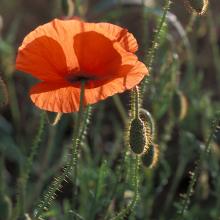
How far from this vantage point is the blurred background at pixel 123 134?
8.96ft

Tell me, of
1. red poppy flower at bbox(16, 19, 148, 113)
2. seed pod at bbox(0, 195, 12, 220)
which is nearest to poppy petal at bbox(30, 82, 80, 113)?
red poppy flower at bbox(16, 19, 148, 113)

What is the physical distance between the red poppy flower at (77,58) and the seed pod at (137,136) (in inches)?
6.3

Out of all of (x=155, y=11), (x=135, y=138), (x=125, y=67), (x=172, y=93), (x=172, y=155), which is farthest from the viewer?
(x=172, y=155)

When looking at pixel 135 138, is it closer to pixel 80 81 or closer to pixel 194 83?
pixel 80 81

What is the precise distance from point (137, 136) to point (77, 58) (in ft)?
0.90

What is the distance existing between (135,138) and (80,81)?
227 millimetres

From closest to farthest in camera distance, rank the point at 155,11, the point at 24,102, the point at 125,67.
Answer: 1. the point at 125,67
2. the point at 155,11
3. the point at 24,102

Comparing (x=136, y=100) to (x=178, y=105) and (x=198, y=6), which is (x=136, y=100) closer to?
(x=198, y=6)

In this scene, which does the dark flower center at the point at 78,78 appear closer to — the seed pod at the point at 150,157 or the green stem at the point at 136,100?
the green stem at the point at 136,100

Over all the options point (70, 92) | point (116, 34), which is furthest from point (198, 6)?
point (70, 92)

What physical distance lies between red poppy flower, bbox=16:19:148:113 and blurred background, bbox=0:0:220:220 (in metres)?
0.28

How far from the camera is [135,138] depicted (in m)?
2.05

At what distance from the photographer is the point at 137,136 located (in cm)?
205

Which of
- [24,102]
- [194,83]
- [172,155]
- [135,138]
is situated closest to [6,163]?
[24,102]
